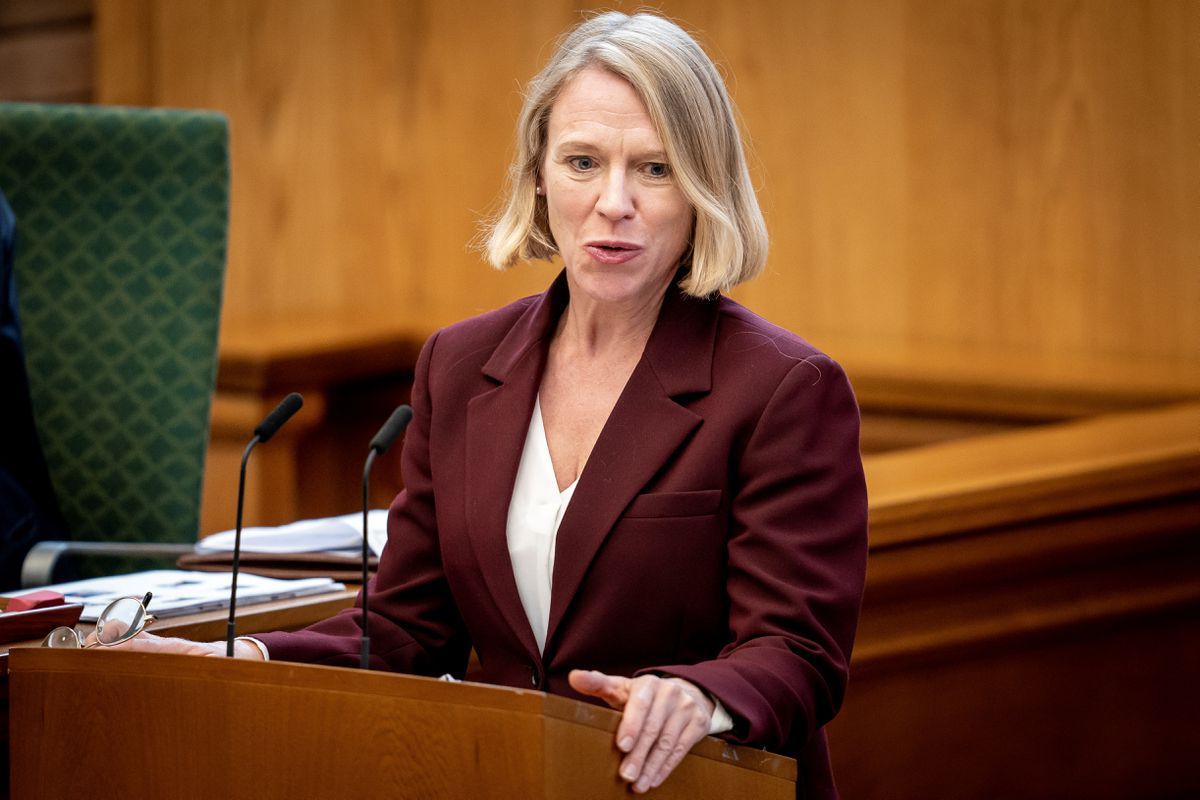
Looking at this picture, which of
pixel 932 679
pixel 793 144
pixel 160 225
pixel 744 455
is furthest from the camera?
pixel 793 144

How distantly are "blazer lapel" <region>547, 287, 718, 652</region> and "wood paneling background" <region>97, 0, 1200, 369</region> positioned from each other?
214 cm

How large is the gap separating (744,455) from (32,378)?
1.75m

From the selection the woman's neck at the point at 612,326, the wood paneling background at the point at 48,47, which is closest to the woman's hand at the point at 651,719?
the woman's neck at the point at 612,326

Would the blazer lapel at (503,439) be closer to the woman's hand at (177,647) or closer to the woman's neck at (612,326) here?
the woman's neck at (612,326)

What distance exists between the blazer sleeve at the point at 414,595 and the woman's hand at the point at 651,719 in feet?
1.35

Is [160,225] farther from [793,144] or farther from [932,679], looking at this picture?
[793,144]

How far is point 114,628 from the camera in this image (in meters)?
1.47

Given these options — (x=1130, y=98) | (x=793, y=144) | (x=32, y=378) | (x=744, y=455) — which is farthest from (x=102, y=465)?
(x=1130, y=98)

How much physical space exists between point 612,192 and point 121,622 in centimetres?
63

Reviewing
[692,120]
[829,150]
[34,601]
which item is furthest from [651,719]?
[829,150]

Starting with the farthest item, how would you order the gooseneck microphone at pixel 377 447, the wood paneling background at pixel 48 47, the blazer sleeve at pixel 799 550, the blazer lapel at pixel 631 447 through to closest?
the wood paneling background at pixel 48 47 → the blazer lapel at pixel 631 447 → the blazer sleeve at pixel 799 550 → the gooseneck microphone at pixel 377 447

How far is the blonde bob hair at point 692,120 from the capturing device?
152 centimetres

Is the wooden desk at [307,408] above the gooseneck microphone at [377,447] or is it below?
below

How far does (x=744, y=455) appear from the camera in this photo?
1.48 meters
